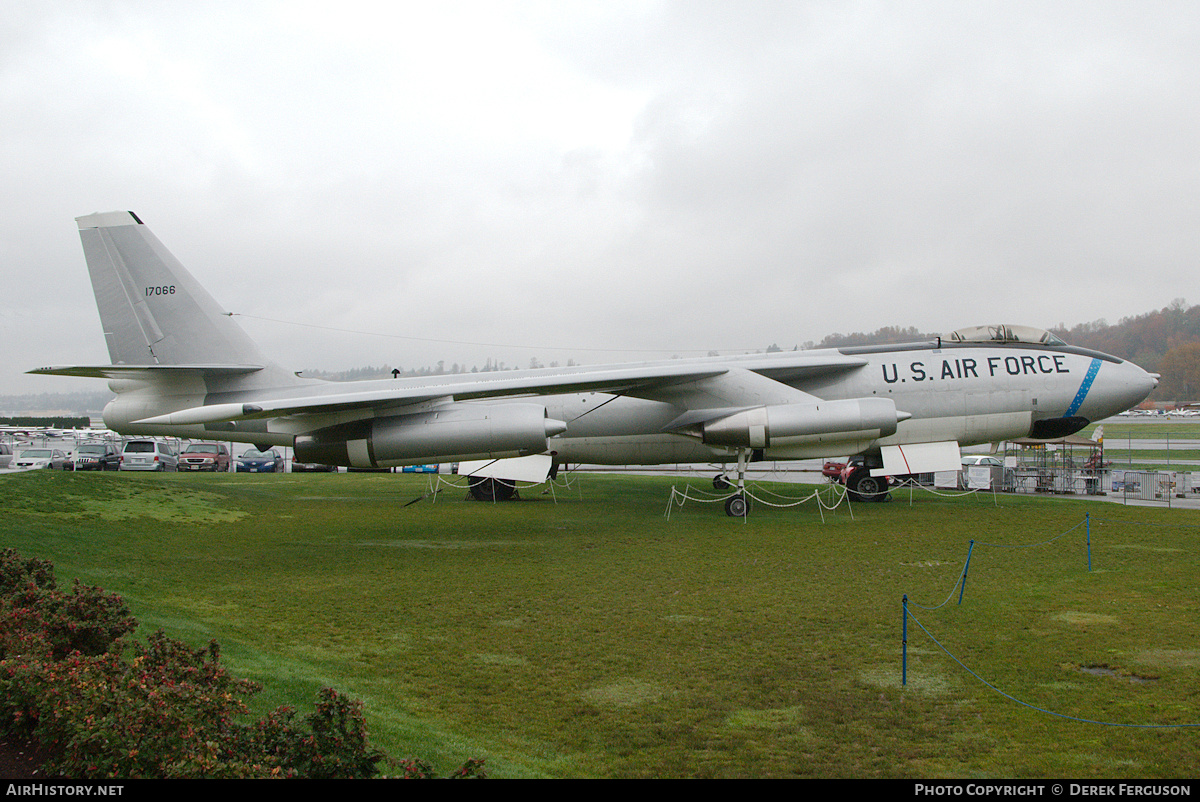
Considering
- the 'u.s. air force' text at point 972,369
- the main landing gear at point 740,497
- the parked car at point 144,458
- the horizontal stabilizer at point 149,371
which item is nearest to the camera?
the horizontal stabilizer at point 149,371

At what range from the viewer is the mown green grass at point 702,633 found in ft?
15.2

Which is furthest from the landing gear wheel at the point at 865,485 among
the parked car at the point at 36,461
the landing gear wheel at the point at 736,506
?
the parked car at the point at 36,461

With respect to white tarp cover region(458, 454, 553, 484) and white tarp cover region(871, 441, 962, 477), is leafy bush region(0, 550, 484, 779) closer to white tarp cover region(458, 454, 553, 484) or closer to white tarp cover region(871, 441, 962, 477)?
white tarp cover region(458, 454, 553, 484)

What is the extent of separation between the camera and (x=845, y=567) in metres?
10.3

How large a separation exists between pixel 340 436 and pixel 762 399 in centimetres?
852

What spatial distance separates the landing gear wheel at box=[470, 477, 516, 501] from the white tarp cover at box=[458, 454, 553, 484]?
98 centimetres

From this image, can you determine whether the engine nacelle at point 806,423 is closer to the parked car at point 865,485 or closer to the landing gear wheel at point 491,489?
the parked car at point 865,485

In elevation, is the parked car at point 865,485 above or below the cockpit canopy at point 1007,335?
below

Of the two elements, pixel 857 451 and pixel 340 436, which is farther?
pixel 857 451

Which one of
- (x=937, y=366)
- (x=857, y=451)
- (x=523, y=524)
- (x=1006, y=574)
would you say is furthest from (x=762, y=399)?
(x=1006, y=574)

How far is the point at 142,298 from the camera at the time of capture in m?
15.9

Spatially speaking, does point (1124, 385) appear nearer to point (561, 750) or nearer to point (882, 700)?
point (882, 700)

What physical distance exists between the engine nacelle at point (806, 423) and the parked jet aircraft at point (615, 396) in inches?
1.1
